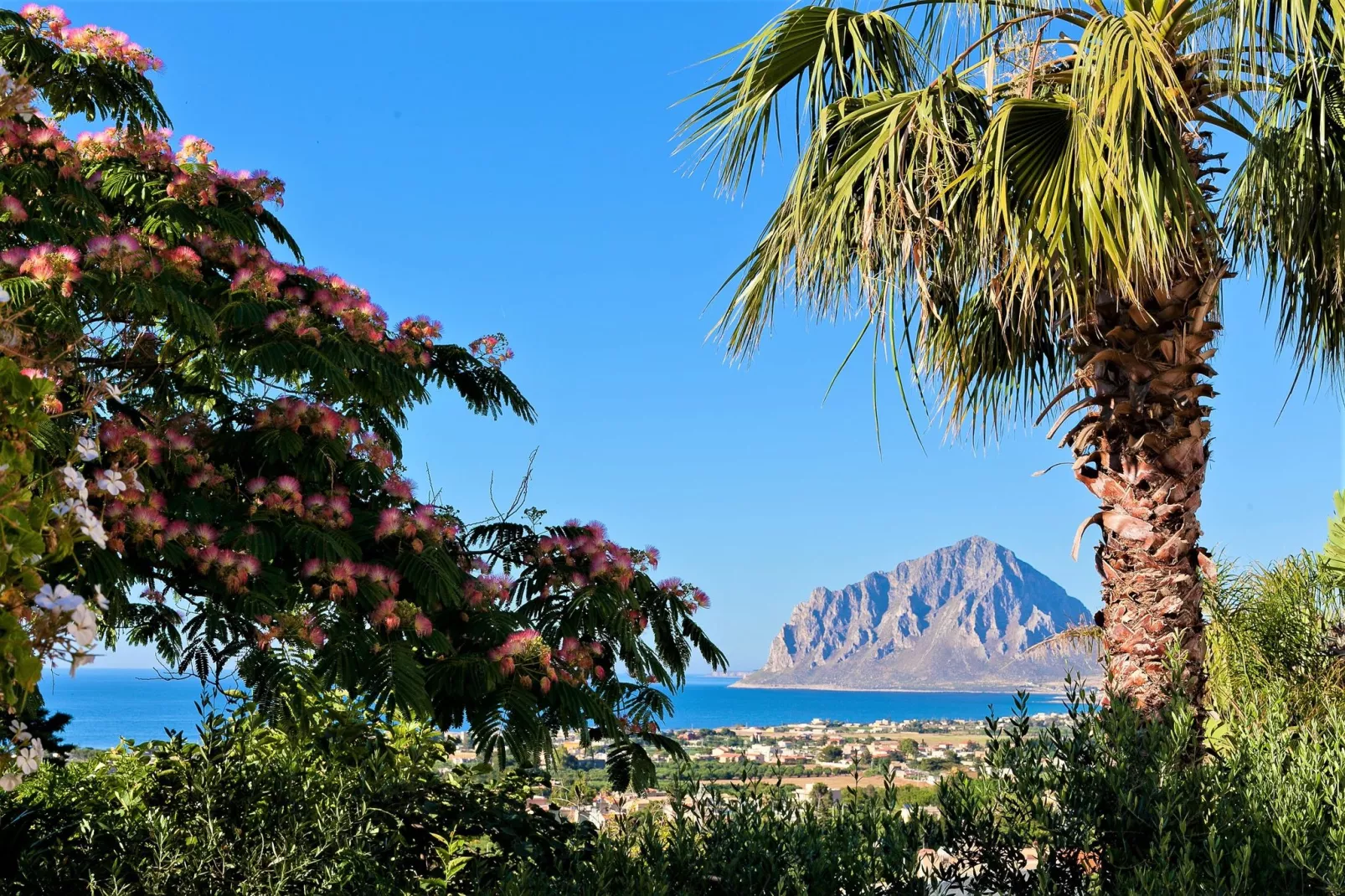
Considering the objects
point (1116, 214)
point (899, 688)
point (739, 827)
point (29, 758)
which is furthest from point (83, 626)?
point (899, 688)

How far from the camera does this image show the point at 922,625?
151 metres

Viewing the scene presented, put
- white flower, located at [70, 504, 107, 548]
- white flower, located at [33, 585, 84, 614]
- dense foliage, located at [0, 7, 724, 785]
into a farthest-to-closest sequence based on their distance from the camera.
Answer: dense foliage, located at [0, 7, 724, 785]
white flower, located at [70, 504, 107, 548]
white flower, located at [33, 585, 84, 614]

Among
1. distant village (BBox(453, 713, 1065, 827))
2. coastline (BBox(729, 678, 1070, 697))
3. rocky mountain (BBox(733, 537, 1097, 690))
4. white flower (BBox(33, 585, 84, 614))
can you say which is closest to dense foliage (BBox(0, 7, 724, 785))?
distant village (BBox(453, 713, 1065, 827))

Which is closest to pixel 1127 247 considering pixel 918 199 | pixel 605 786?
pixel 918 199

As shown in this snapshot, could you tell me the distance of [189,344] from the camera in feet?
17.9

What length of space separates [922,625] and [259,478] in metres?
153

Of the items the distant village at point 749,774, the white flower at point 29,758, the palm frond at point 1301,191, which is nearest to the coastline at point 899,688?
the palm frond at point 1301,191

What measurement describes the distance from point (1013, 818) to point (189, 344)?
4.50 metres

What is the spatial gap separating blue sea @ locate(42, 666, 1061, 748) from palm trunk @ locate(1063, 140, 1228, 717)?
0.98m

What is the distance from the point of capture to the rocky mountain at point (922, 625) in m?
122

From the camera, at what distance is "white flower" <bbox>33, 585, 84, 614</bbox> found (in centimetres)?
203

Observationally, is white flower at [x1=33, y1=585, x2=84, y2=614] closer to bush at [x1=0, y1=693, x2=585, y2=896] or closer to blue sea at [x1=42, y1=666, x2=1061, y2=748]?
blue sea at [x1=42, y1=666, x2=1061, y2=748]

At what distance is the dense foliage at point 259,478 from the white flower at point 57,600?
1139mm

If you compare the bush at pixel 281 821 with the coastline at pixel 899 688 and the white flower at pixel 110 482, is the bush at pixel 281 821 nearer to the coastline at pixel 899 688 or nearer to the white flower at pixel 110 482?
the white flower at pixel 110 482
